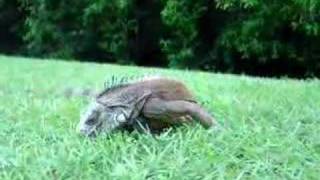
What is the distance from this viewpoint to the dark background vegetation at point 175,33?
387 inches

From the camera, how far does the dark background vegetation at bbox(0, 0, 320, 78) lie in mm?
9820

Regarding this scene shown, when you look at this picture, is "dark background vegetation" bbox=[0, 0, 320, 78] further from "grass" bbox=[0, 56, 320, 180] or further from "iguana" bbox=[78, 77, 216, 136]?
"iguana" bbox=[78, 77, 216, 136]

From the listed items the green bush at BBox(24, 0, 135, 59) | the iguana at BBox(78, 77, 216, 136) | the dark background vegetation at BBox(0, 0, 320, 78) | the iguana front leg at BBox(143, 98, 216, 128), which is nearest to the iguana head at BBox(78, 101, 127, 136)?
the iguana at BBox(78, 77, 216, 136)

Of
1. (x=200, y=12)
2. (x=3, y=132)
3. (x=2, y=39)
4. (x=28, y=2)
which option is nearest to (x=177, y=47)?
(x=200, y=12)

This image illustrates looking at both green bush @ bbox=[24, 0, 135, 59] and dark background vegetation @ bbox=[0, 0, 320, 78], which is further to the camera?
green bush @ bbox=[24, 0, 135, 59]

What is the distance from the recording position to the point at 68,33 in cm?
1173

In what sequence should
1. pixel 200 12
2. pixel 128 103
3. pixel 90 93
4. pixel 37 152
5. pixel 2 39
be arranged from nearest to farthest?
1. pixel 37 152
2. pixel 128 103
3. pixel 90 93
4. pixel 200 12
5. pixel 2 39

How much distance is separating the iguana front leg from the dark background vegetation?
616cm

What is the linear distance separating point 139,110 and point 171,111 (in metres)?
0.14

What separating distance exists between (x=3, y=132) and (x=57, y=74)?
130 inches

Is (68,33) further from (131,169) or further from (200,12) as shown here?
(131,169)

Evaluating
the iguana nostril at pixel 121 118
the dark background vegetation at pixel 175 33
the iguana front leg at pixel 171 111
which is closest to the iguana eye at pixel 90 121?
the iguana nostril at pixel 121 118

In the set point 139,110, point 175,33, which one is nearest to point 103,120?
point 139,110

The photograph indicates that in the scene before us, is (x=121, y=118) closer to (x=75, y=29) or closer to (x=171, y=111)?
(x=171, y=111)
